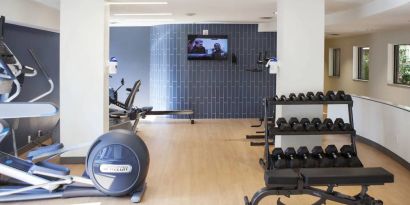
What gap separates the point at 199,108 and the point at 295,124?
522cm

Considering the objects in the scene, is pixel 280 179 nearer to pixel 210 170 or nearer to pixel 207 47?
pixel 210 170

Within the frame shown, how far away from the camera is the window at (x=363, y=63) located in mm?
11289

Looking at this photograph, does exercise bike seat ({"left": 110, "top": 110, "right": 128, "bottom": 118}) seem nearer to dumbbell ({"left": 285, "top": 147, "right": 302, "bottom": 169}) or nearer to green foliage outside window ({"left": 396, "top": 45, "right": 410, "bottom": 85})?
dumbbell ({"left": 285, "top": 147, "right": 302, "bottom": 169})

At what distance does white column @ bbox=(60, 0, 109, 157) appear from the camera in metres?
5.69

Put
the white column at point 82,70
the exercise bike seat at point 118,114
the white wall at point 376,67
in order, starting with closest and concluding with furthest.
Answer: the white column at point 82,70 → the exercise bike seat at point 118,114 → the white wall at point 376,67

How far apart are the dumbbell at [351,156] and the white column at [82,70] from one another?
117 inches

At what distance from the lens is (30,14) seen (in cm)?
605

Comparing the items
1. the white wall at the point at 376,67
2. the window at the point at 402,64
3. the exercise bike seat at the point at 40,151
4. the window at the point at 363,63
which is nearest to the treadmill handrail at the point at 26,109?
the exercise bike seat at the point at 40,151


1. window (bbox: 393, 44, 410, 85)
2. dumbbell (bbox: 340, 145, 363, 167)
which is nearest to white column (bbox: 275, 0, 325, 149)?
dumbbell (bbox: 340, 145, 363, 167)

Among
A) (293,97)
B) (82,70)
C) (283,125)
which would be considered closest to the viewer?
(283,125)

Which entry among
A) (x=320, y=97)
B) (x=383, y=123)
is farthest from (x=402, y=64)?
(x=320, y=97)

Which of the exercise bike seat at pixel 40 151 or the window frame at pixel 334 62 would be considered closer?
the exercise bike seat at pixel 40 151

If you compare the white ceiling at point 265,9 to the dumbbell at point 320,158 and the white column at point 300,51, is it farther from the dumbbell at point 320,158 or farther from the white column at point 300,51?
the dumbbell at point 320,158

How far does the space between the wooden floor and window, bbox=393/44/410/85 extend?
8.22 ft
